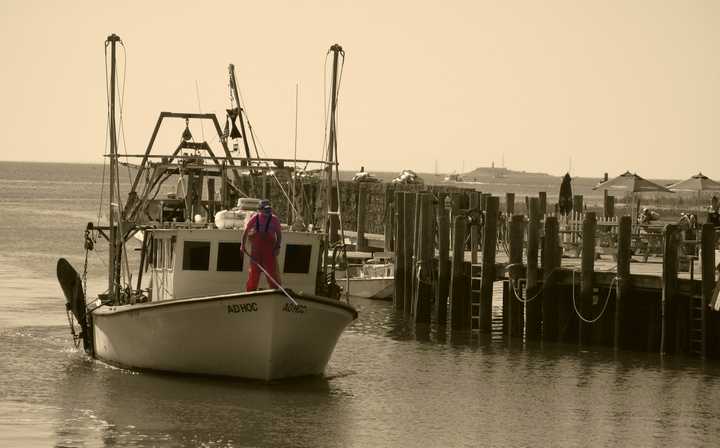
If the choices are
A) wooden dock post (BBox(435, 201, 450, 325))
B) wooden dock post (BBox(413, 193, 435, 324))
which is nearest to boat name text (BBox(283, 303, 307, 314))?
wooden dock post (BBox(435, 201, 450, 325))

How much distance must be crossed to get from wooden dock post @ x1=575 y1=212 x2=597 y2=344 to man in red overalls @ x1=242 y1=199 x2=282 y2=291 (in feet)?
26.6

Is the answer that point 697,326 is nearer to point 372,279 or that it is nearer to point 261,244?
point 261,244

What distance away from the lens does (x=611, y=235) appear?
40.2 metres

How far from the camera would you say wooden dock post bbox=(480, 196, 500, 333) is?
35719 mm

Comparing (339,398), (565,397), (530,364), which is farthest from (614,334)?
(339,398)

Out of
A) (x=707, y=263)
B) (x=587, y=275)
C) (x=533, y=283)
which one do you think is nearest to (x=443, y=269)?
(x=533, y=283)

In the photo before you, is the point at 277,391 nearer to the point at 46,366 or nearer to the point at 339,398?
the point at 339,398

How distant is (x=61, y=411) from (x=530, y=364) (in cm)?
1046

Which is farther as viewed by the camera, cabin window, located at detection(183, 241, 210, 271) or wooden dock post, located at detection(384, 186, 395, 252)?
wooden dock post, located at detection(384, 186, 395, 252)

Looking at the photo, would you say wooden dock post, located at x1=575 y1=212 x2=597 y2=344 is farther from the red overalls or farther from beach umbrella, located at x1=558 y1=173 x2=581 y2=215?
beach umbrella, located at x1=558 y1=173 x2=581 y2=215

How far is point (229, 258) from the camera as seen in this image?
29.6 meters

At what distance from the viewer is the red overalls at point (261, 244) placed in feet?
93.0

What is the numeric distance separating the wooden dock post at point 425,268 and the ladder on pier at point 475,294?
77.7 inches

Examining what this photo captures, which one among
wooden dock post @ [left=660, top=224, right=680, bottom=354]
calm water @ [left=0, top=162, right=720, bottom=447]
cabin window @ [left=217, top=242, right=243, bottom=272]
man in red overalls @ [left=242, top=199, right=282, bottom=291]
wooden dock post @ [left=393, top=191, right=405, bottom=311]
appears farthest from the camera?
wooden dock post @ [left=393, top=191, right=405, bottom=311]
